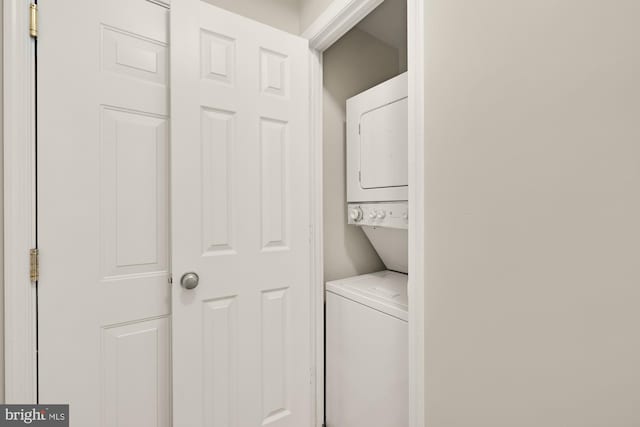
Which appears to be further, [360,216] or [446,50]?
[360,216]

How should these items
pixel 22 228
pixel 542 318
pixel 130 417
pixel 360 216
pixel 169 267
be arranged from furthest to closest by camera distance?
pixel 360 216 → pixel 169 267 → pixel 130 417 → pixel 22 228 → pixel 542 318

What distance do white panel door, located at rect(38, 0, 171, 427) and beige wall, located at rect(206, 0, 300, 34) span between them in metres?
0.35

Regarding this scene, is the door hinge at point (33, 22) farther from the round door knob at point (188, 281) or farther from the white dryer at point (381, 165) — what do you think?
the white dryer at point (381, 165)

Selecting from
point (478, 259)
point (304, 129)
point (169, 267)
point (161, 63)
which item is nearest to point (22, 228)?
point (169, 267)

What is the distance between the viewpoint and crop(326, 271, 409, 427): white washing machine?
4.00ft

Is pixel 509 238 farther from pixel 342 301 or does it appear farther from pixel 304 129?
pixel 304 129

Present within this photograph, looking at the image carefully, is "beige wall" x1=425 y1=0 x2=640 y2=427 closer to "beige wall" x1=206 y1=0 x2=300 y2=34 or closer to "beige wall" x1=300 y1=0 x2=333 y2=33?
"beige wall" x1=300 y1=0 x2=333 y2=33

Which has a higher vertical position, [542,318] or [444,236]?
[444,236]

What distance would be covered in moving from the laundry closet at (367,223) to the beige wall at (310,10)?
282 millimetres

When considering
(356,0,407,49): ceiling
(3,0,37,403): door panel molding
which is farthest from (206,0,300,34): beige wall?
(3,0,37,403): door panel molding

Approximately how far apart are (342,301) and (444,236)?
791 mm

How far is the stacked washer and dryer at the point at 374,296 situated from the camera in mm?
1258

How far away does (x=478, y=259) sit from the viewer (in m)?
0.85

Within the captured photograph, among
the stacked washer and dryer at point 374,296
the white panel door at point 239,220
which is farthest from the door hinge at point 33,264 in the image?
the stacked washer and dryer at point 374,296
